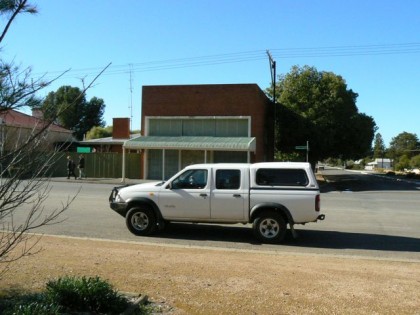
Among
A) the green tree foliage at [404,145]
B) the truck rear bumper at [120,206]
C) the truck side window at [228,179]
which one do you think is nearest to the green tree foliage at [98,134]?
the truck rear bumper at [120,206]

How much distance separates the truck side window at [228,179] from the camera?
34.0 feet

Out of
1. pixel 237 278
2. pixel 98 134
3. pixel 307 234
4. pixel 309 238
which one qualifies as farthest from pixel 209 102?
pixel 98 134

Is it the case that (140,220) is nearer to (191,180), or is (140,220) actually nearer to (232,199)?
(191,180)

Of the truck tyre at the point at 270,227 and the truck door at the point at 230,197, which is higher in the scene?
the truck door at the point at 230,197

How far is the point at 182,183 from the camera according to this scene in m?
10.6

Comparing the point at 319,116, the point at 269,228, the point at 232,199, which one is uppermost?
the point at 319,116

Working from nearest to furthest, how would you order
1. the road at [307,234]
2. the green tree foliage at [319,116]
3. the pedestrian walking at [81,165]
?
the road at [307,234] → the pedestrian walking at [81,165] → the green tree foliage at [319,116]

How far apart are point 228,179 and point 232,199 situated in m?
0.48

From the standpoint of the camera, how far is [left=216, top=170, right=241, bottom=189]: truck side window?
1035 cm

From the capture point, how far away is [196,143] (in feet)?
106

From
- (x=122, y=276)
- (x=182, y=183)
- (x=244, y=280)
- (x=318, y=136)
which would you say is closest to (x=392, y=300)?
(x=244, y=280)

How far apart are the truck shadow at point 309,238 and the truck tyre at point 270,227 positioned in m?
0.18

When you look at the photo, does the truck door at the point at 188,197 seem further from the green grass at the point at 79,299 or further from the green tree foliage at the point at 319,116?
the green tree foliage at the point at 319,116

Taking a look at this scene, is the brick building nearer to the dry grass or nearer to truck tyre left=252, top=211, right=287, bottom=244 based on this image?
truck tyre left=252, top=211, right=287, bottom=244
